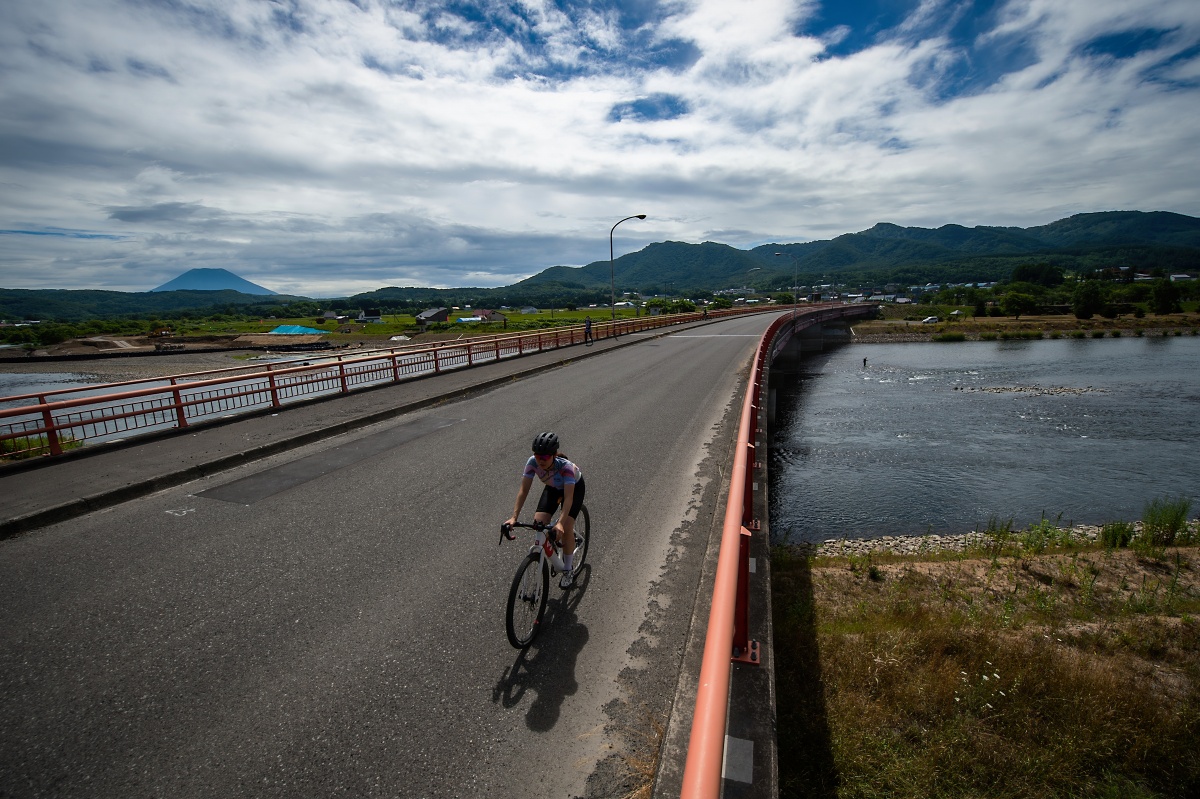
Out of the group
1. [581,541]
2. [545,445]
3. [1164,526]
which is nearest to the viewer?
[545,445]

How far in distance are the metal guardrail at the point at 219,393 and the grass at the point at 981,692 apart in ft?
37.4

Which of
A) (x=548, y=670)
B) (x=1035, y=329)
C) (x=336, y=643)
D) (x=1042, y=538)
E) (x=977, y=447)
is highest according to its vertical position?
(x=336, y=643)

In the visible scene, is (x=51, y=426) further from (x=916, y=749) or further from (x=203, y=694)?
(x=916, y=749)

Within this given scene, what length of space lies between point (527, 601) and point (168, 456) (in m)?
8.58

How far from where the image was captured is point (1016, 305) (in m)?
90.5

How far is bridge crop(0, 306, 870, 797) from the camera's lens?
10.8 ft

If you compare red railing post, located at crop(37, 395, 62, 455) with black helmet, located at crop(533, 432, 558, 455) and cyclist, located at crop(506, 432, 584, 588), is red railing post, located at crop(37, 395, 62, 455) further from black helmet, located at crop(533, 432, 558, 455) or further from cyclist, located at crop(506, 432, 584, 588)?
black helmet, located at crop(533, 432, 558, 455)

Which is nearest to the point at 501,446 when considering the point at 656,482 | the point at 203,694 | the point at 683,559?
the point at 656,482

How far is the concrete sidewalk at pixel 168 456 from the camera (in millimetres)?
7457

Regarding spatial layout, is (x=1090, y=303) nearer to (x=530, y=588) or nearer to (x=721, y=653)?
(x=530, y=588)

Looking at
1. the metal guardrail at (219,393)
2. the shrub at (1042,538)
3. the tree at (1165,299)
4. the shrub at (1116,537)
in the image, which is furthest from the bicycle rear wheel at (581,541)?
the tree at (1165,299)

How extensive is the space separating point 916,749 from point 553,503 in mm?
3299

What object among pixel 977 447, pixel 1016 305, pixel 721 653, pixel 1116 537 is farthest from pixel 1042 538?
pixel 1016 305

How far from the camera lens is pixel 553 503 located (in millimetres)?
5020
